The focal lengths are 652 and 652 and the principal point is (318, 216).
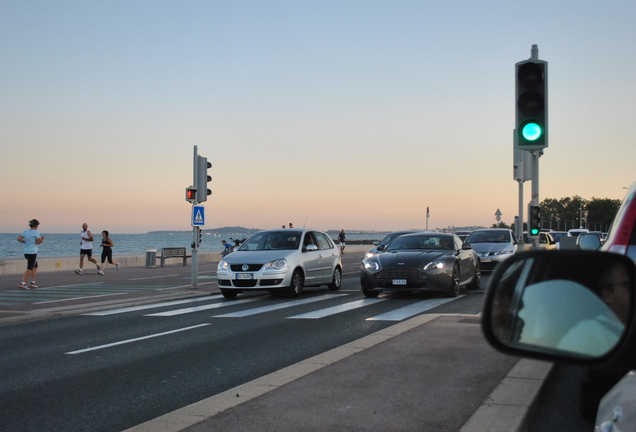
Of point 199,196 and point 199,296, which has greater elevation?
point 199,196

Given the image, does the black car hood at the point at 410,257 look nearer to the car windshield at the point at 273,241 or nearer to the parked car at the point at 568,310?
the car windshield at the point at 273,241

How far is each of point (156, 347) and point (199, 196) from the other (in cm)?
987

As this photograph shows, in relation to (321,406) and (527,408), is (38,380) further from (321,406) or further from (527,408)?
(527,408)

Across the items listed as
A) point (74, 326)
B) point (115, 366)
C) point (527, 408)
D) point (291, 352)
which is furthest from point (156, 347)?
point (527, 408)

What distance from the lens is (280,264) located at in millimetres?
15164

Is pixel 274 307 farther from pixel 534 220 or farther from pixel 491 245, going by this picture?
pixel 491 245

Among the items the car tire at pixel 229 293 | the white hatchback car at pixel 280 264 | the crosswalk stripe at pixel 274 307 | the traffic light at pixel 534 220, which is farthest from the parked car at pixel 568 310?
the car tire at pixel 229 293

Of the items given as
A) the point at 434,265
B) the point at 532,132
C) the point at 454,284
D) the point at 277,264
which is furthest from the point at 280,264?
the point at 532,132

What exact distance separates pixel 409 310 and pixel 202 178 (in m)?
8.11

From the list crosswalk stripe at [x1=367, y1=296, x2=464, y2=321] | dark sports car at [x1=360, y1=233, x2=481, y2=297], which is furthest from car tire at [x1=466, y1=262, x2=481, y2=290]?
crosswalk stripe at [x1=367, y1=296, x2=464, y2=321]

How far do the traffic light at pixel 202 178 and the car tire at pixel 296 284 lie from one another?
13.5 ft

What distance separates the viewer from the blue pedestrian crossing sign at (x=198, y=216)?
701 inches

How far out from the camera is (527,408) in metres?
4.69

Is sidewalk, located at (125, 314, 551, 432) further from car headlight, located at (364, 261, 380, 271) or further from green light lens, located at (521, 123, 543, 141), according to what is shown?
car headlight, located at (364, 261, 380, 271)
